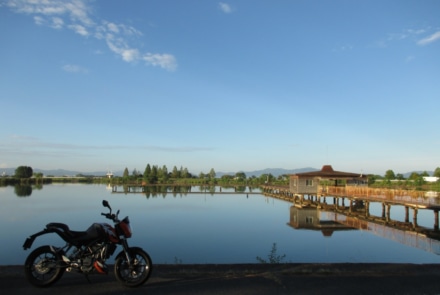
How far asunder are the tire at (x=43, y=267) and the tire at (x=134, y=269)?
32.4 inches

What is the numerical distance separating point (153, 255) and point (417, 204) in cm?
1602

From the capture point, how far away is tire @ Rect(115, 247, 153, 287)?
5281mm

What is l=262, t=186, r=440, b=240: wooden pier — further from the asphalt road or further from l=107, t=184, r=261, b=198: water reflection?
l=107, t=184, r=261, b=198: water reflection

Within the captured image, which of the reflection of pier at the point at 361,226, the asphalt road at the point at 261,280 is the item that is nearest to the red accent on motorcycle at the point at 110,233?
the asphalt road at the point at 261,280

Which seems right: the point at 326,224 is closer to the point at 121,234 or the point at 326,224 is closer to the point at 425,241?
the point at 425,241

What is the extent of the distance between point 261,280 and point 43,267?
319 centimetres

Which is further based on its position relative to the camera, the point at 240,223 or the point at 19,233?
the point at 240,223

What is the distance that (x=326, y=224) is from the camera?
26328mm

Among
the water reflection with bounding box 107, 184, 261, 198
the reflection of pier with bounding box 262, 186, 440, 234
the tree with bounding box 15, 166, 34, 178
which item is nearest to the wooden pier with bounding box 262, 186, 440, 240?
the reflection of pier with bounding box 262, 186, 440, 234

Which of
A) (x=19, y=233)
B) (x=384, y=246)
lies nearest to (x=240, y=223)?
(x=384, y=246)

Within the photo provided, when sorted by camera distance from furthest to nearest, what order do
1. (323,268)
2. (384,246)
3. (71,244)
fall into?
(384,246) < (323,268) < (71,244)

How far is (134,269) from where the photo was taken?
540 cm

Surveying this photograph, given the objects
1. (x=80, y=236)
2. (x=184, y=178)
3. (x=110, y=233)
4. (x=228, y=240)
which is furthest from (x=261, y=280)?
(x=184, y=178)

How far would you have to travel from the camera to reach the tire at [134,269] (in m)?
5.28
